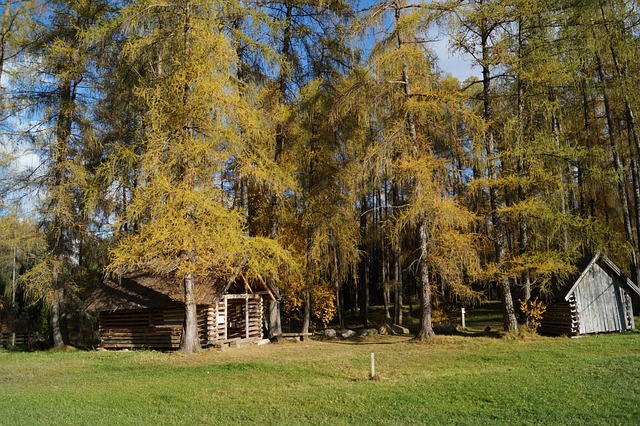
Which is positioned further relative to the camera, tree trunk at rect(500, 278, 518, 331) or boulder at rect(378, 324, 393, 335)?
boulder at rect(378, 324, 393, 335)

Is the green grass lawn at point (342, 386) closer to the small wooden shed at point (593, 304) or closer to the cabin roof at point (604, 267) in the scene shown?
the small wooden shed at point (593, 304)

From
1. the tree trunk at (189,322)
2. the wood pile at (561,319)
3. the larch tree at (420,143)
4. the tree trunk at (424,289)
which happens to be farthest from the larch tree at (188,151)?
the wood pile at (561,319)

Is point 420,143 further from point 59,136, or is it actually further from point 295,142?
point 59,136

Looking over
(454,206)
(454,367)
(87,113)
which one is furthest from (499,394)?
(87,113)

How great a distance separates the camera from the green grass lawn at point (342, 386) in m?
8.78

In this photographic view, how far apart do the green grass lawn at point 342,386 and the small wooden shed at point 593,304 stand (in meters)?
2.30

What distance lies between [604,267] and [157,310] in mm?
18516

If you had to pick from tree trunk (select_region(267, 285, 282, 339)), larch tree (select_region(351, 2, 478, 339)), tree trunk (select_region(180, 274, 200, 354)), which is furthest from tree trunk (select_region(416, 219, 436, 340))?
tree trunk (select_region(180, 274, 200, 354))

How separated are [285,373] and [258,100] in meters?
11.8

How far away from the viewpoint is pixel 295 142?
2294cm

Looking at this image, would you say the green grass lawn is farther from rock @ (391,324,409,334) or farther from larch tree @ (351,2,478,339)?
rock @ (391,324,409,334)

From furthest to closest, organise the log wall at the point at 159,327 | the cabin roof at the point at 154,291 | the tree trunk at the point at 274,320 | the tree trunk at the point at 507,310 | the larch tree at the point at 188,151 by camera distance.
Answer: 1. the tree trunk at the point at 274,320
2. the log wall at the point at 159,327
3. the cabin roof at the point at 154,291
4. the tree trunk at the point at 507,310
5. the larch tree at the point at 188,151

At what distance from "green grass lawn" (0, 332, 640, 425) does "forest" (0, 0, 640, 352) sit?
3.06 m

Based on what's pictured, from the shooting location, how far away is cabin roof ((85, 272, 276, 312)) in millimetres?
20016
